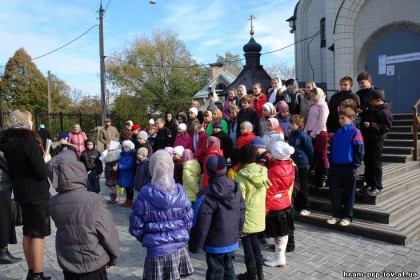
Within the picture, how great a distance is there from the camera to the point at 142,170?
712 cm

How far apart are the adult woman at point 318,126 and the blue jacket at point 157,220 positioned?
4055 mm

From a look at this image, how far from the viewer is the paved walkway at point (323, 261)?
4.26 m

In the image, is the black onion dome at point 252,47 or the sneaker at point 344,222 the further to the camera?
the black onion dome at point 252,47

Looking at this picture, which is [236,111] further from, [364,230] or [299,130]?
[364,230]

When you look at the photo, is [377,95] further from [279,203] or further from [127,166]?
[127,166]

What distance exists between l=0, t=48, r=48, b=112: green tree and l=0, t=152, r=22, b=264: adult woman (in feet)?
135

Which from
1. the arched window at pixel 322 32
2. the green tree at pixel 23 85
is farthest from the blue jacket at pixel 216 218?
the green tree at pixel 23 85

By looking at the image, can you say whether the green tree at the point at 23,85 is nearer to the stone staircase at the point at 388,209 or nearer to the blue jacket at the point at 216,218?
the stone staircase at the point at 388,209

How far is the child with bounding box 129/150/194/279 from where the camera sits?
3.24 metres

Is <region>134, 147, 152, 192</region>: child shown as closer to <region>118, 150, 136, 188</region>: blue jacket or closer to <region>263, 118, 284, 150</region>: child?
<region>118, 150, 136, 188</region>: blue jacket

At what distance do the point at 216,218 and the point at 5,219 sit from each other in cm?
313

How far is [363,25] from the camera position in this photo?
12.8 metres

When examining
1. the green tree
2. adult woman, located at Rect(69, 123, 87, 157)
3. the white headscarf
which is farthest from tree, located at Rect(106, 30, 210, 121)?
the white headscarf

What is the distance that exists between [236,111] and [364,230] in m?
3.59
